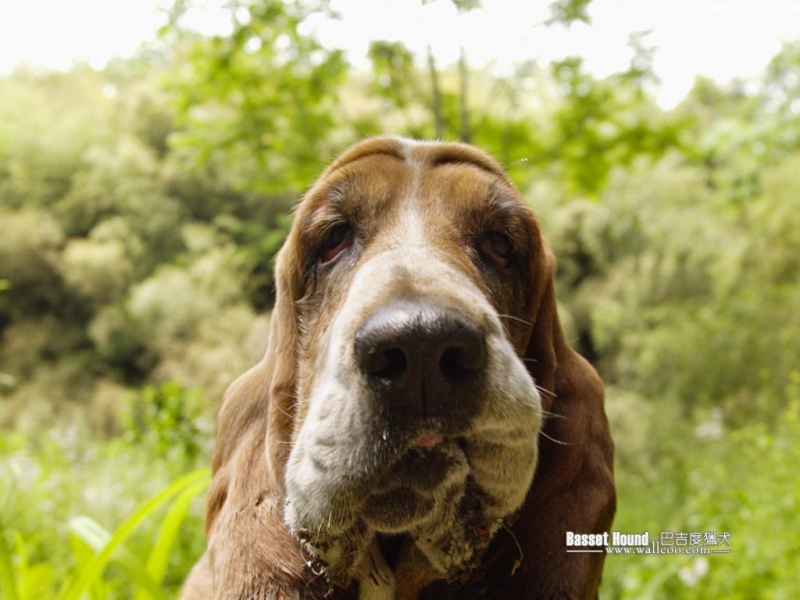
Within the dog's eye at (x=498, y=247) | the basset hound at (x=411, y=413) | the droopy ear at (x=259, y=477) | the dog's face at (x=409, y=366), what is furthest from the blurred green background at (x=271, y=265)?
the dog's eye at (x=498, y=247)

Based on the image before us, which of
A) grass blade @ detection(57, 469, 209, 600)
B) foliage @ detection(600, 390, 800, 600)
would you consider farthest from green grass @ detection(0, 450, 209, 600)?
foliage @ detection(600, 390, 800, 600)

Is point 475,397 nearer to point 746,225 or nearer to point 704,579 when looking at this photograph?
point 704,579

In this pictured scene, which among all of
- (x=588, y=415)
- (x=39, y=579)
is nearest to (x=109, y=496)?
(x=39, y=579)

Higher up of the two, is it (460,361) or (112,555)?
(460,361)

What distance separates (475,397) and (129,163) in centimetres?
1653

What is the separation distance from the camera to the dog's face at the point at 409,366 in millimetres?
1265

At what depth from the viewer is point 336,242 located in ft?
6.13

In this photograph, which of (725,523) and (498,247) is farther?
(725,523)

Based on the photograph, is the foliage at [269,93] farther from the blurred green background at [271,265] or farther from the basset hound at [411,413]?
the basset hound at [411,413]

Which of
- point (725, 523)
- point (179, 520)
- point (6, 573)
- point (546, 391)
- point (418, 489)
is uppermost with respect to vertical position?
point (418, 489)

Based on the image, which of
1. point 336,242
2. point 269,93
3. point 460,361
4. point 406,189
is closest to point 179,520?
point 336,242

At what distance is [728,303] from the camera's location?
12.8 metres

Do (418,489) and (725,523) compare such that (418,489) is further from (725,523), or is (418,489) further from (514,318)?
(725,523)

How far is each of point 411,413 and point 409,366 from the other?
107mm
